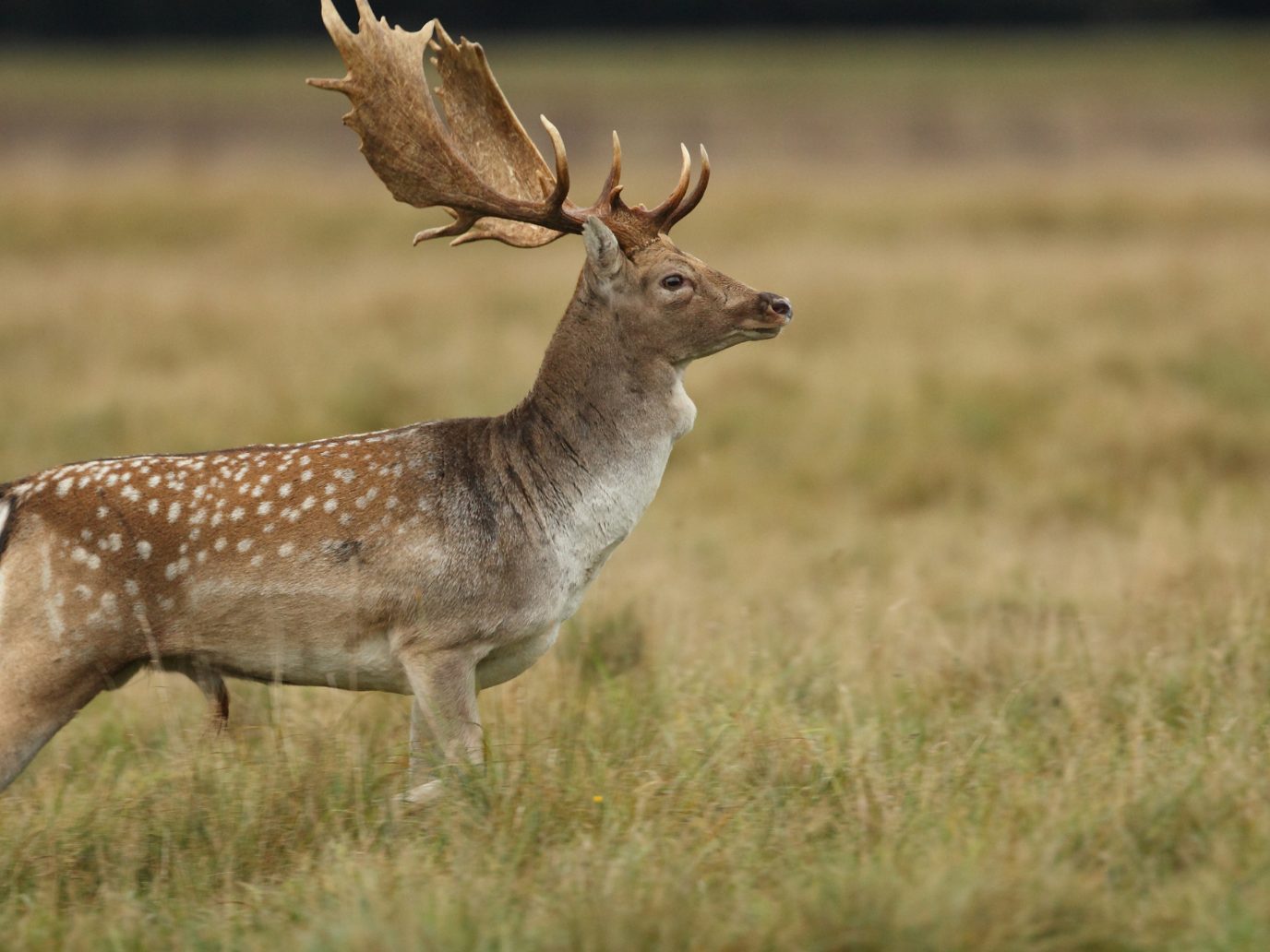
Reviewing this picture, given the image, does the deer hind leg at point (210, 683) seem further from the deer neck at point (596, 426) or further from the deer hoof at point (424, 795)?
the deer neck at point (596, 426)

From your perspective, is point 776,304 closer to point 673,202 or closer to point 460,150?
point 673,202

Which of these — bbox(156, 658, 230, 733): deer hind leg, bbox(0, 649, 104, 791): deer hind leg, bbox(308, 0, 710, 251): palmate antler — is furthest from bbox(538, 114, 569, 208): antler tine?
bbox(0, 649, 104, 791): deer hind leg


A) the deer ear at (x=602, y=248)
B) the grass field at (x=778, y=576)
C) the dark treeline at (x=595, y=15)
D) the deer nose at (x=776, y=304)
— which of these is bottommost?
the grass field at (x=778, y=576)

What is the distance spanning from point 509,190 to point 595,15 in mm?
45271

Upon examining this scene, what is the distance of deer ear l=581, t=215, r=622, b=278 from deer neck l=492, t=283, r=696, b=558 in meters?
0.12

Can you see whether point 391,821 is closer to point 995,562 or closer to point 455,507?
point 455,507

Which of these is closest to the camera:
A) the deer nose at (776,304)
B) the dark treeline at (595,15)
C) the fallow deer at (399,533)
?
the fallow deer at (399,533)

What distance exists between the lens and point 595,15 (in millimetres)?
49531

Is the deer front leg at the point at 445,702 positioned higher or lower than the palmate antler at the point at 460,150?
lower

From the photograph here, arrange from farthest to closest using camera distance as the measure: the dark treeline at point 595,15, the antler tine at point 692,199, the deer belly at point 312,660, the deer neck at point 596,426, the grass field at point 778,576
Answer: the dark treeline at point 595,15 < the antler tine at point 692,199 < the deer neck at point 596,426 < the deer belly at point 312,660 < the grass field at point 778,576

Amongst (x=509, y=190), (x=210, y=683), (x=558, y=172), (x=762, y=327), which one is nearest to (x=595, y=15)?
(x=509, y=190)

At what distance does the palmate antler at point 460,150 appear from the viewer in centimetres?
562

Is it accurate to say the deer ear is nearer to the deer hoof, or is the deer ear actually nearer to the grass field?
the grass field

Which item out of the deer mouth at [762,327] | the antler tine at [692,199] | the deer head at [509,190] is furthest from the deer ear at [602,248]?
the deer mouth at [762,327]
